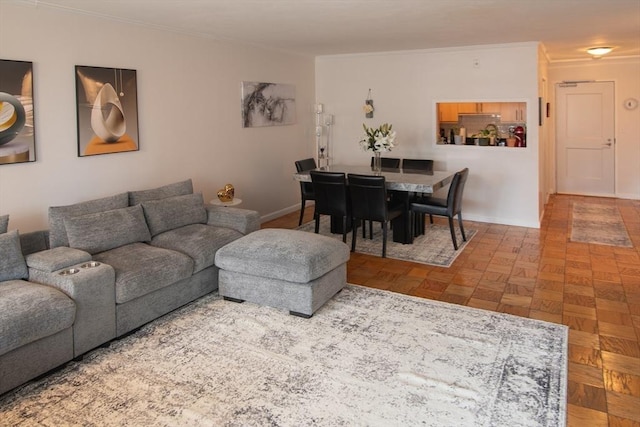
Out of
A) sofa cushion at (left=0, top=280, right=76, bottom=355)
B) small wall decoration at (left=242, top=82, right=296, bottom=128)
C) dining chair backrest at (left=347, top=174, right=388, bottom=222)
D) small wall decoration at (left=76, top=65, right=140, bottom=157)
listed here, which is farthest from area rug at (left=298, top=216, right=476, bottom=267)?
sofa cushion at (left=0, top=280, right=76, bottom=355)

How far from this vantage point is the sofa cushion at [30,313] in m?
2.54

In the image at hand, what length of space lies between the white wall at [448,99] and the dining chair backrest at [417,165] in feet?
1.82

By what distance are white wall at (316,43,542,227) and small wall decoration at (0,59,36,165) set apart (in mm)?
4678

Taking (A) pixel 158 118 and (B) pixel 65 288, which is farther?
(A) pixel 158 118

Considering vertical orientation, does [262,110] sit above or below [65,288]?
above

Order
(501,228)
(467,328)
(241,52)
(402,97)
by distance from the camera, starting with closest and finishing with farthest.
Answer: (467,328), (241,52), (501,228), (402,97)

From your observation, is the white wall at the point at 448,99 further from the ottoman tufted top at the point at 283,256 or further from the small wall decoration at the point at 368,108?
the ottoman tufted top at the point at 283,256

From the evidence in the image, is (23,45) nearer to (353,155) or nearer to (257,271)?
(257,271)

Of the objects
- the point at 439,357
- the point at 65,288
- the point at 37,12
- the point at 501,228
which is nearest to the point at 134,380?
the point at 65,288

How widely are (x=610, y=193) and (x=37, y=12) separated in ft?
28.5

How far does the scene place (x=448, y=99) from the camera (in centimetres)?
681

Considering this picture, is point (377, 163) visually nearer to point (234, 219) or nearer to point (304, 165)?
point (304, 165)

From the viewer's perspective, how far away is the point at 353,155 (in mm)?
7762

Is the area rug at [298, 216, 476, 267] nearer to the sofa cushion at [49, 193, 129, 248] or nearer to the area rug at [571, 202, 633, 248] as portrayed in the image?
the area rug at [571, 202, 633, 248]
